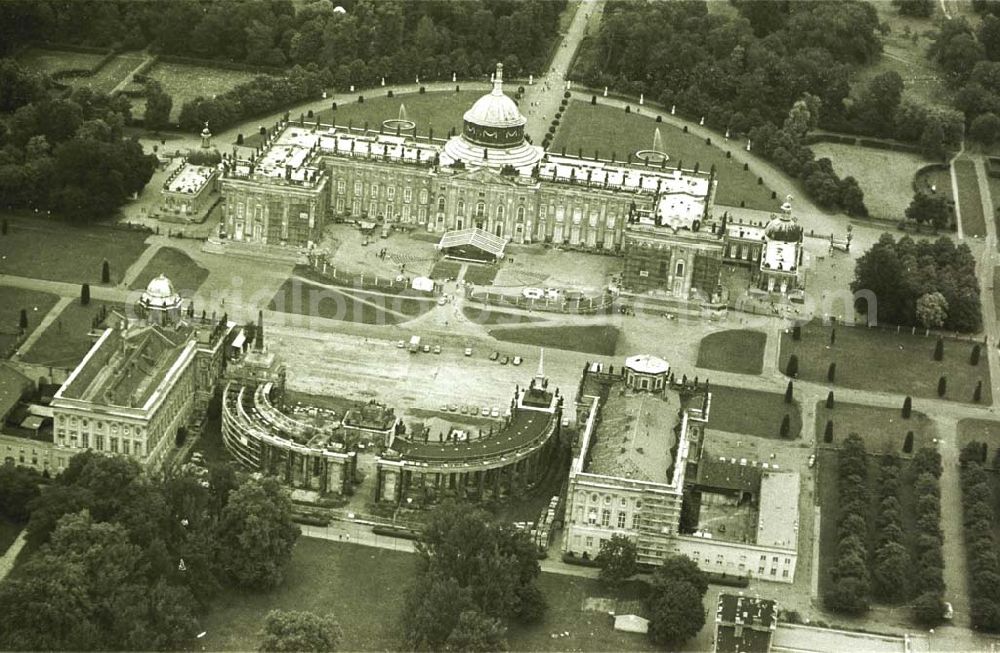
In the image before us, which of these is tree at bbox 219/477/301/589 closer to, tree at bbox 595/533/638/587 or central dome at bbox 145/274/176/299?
tree at bbox 595/533/638/587

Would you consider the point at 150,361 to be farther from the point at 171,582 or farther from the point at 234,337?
the point at 171,582

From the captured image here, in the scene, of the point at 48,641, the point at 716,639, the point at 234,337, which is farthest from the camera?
the point at 234,337

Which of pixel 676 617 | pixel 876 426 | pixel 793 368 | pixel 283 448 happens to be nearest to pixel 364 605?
pixel 283 448

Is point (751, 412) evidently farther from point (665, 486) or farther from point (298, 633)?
point (298, 633)

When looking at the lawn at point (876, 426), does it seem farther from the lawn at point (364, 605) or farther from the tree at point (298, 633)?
the tree at point (298, 633)

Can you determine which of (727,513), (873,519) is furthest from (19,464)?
(873,519)

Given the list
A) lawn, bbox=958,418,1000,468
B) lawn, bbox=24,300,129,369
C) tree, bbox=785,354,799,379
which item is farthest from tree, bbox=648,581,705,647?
lawn, bbox=24,300,129,369
